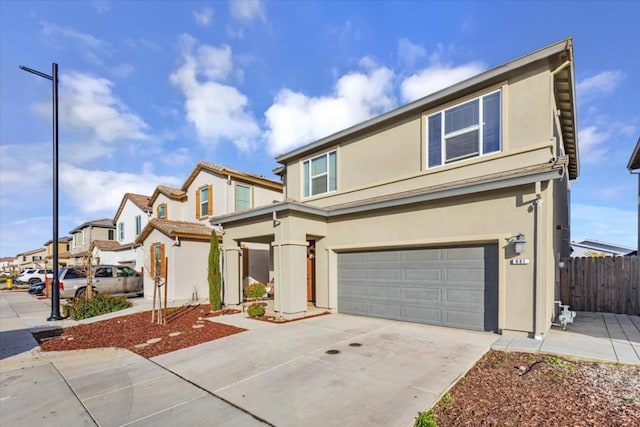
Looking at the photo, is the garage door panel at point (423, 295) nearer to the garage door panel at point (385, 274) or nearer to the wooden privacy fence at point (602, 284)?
the garage door panel at point (385, 274)

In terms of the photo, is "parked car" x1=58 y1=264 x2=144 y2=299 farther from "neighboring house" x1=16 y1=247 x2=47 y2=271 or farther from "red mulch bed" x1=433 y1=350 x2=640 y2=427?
"neighboring house" x1=16 y1=247 x2=47 y2=271

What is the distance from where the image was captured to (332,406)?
4023 millimetres

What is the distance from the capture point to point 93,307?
11.5m

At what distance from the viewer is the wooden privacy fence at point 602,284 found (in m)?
9.55

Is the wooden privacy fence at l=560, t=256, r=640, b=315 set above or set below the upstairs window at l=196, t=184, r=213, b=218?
below

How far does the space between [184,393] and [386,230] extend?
259 inches

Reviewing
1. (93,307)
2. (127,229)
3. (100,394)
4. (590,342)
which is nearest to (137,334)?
(100,394)

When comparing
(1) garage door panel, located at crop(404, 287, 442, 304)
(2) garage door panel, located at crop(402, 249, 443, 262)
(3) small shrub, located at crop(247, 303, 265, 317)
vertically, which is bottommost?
(3) small shrub, located at crop(247, 303, 265, 317)

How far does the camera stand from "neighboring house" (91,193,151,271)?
69.5ft

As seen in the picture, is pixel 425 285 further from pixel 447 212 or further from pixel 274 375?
pixel 274 375

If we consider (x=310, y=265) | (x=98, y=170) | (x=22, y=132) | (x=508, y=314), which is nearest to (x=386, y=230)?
(x=508, y=314)

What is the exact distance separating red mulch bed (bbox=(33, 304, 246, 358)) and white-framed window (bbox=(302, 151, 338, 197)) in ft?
18.9

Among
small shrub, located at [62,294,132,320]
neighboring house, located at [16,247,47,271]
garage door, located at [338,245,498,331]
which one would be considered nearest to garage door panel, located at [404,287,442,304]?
garage door, located at [338,245,498,331]

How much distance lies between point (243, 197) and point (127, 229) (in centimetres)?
1321
